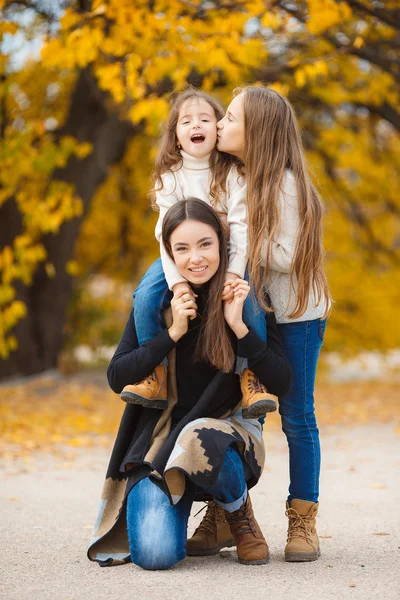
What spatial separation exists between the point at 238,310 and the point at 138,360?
1.47 feet

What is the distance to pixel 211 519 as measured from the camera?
3.78m

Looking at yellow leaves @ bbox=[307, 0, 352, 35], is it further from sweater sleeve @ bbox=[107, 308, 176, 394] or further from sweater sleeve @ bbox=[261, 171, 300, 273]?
sweater sleeve @ bbox=[107, 308, 176, 394]

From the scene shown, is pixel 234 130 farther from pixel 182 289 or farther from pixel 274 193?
pixel 182 289

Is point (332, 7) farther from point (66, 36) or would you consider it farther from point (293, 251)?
point (293, 251)

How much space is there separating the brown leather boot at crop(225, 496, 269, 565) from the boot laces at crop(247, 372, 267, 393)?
46cm

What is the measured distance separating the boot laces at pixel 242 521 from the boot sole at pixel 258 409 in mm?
376

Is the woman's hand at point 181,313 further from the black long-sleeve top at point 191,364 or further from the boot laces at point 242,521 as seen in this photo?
the boot laces at point 242,521

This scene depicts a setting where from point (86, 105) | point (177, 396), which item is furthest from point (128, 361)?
point (86, 105)

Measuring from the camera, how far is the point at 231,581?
322 centimetres

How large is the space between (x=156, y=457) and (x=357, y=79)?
8.35m

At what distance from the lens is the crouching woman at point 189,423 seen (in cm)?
340

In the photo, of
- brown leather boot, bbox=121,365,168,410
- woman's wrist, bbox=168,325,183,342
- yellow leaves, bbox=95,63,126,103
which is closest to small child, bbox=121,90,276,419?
brown leather boot, bbox=121,365,168,410

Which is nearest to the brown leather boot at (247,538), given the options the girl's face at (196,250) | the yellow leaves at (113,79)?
the girl's face at (196,250)

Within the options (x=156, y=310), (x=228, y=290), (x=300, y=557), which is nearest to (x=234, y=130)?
(x=228, y=290)
